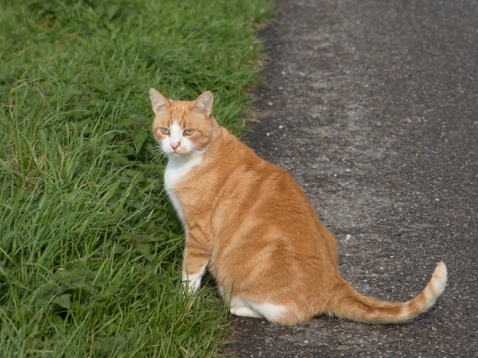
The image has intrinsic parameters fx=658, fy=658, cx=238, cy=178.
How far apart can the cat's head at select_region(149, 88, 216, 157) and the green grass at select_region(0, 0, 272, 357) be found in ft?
1.31

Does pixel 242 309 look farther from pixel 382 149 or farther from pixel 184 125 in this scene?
pixel 382 149

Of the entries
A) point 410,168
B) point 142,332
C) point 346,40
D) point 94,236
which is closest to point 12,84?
point 94,236

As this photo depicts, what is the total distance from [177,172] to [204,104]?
429 mm

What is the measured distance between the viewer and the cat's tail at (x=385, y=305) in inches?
131

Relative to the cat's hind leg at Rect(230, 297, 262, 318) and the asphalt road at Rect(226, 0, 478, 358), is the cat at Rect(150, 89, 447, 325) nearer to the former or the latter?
the cat's hind leg at Rect(230, 297, 262, 318)

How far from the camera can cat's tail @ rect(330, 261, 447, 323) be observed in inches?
131

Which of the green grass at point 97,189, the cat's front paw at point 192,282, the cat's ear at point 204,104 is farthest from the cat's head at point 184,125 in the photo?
the cat's front paw at point 192,282

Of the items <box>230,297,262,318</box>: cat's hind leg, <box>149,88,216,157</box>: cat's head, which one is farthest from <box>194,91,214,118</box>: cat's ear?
<box>230,297,262,318</box>: cat's hind leg

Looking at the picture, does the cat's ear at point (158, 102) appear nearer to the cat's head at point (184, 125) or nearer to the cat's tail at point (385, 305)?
the cat's head at point (184, 125)

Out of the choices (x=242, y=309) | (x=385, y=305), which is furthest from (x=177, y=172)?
(x=385, y=305)

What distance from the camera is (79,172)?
A: 3988 millimetres

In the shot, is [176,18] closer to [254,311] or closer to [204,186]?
[204,186]

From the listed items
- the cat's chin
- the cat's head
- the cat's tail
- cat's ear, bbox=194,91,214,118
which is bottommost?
the cat's tail

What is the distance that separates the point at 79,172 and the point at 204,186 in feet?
2.62
